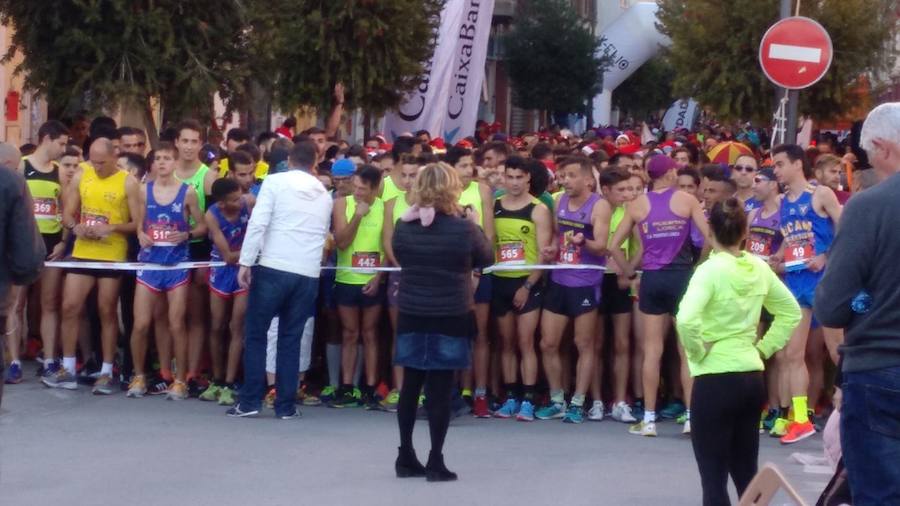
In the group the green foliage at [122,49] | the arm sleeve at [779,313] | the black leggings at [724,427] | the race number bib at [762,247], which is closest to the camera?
the black leggings at [724,427]

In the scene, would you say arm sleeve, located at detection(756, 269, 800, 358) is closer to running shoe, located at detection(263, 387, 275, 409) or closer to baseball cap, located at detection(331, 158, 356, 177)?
running shoe, located at detection(263, 387, 275, 409)

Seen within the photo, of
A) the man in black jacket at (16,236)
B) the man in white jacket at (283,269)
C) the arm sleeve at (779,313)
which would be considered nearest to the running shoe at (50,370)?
the man in white jacket at (283,269)

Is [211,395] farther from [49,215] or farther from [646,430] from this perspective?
[646,430]

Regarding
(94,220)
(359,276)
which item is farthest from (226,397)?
(94,220)

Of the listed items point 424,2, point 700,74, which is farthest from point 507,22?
point 424,2

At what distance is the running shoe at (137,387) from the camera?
11.8 meters

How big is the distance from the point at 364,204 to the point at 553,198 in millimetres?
1502

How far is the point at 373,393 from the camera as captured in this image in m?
12.0

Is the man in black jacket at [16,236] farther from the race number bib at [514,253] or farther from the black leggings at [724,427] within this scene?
the race number bib at [514,253]

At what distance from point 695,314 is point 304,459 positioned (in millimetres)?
3253

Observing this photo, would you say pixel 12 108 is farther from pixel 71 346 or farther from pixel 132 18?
pixel 71 346

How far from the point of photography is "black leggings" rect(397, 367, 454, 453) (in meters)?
8.88

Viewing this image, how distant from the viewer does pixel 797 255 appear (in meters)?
10.9

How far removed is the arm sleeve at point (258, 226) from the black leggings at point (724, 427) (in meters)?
4.39
